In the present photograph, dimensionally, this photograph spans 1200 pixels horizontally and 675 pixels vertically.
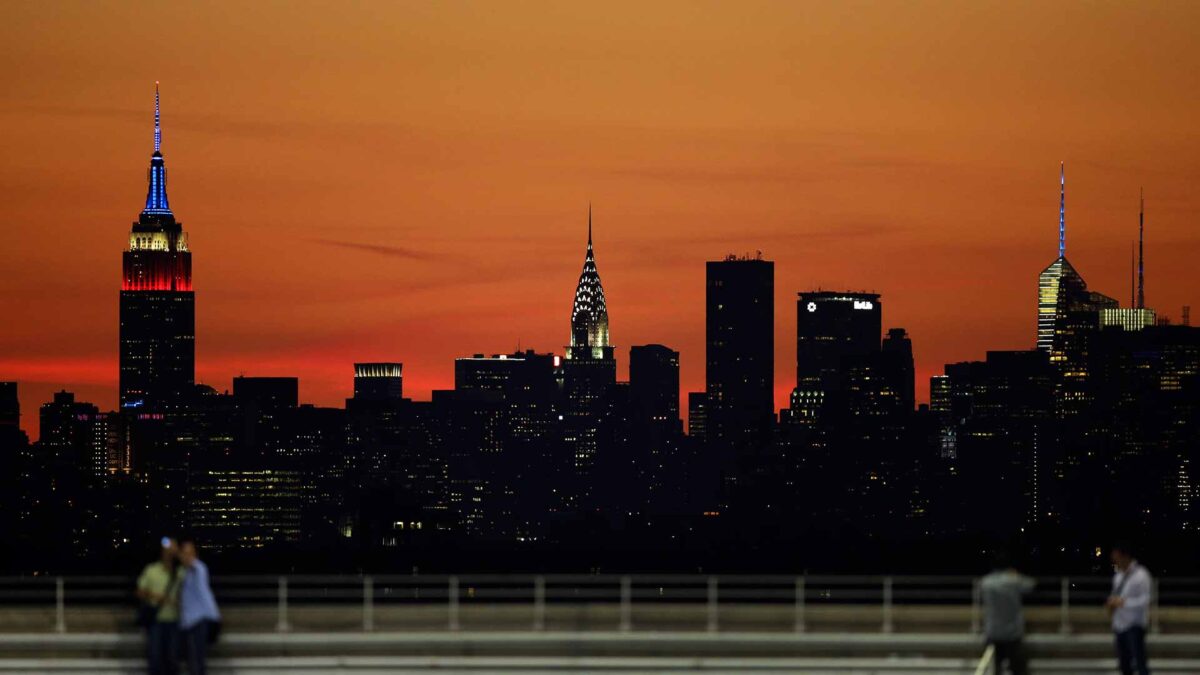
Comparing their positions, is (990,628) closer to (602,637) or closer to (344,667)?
(602,637)

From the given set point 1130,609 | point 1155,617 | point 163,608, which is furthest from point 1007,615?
point 163,608

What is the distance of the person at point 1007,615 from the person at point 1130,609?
886 mm

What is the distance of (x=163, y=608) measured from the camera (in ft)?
75.4

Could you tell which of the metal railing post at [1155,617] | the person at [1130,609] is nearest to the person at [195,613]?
the person at [1130,609]

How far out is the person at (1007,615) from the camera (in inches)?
899

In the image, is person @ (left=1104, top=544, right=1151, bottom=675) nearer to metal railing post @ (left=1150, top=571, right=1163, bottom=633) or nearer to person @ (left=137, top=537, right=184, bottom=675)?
metal railing post @ (left=1150, top=571, right=1163, bottom=633)

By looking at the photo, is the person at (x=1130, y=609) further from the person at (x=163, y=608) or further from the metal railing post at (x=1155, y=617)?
the person at (x=163, y=608)

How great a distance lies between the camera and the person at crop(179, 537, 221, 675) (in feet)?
75.3

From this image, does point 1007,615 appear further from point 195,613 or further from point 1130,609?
point 195,613

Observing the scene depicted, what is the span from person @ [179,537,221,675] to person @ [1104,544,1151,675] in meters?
8.30

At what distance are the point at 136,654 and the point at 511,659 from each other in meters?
3.90

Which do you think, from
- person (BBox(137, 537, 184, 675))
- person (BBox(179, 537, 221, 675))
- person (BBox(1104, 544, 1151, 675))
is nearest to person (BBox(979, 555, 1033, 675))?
person (BBox(1104, 544, 1151, 675))

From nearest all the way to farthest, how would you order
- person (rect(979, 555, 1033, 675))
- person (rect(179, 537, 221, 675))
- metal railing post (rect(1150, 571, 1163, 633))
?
person (rect(979, 555, 1033, 675)) < person (rect(179, 537, 221, 675)) < metal railing post (rect(1150, 571, 1163, 633))

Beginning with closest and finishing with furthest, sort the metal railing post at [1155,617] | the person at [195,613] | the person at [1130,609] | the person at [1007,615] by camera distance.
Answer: the person at [1007,615] → the person at [195,613] → the person at [1130,609] → the metal railing post at [1155,617]
